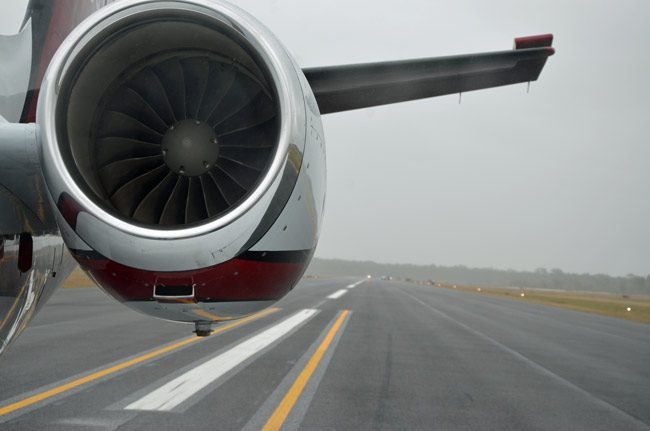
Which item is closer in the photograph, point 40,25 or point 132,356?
point 40,25

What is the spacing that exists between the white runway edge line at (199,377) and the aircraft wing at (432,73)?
170 inches

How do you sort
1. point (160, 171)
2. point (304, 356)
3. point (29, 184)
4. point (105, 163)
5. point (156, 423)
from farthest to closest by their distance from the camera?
point (304, 356)
point (156, 423)
point (160, 171)
point (105, 163)
point (29, 184)

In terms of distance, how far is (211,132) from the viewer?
2814mm

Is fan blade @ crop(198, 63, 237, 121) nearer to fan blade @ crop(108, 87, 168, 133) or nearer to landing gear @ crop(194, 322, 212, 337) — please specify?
fan blade @ crop(108, 87, 168, 133)

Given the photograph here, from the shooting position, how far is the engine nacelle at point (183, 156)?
2186 millimetres

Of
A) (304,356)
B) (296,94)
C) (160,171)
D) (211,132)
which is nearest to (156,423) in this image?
(160,171)

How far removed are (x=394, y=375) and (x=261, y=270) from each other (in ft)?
23.1

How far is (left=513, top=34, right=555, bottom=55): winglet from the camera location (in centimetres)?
315

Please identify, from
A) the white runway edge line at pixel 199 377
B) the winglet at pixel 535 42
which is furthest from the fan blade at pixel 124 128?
the white runway edge line at pixel 199 377

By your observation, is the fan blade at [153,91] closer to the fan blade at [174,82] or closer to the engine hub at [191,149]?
the fan blade at [174,82]

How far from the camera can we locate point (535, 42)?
10.4ft

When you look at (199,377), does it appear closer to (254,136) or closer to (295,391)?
(295,391)

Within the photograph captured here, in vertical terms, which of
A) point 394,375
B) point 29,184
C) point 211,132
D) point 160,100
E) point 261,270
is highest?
point 160,100

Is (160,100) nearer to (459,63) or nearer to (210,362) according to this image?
(459,63)
